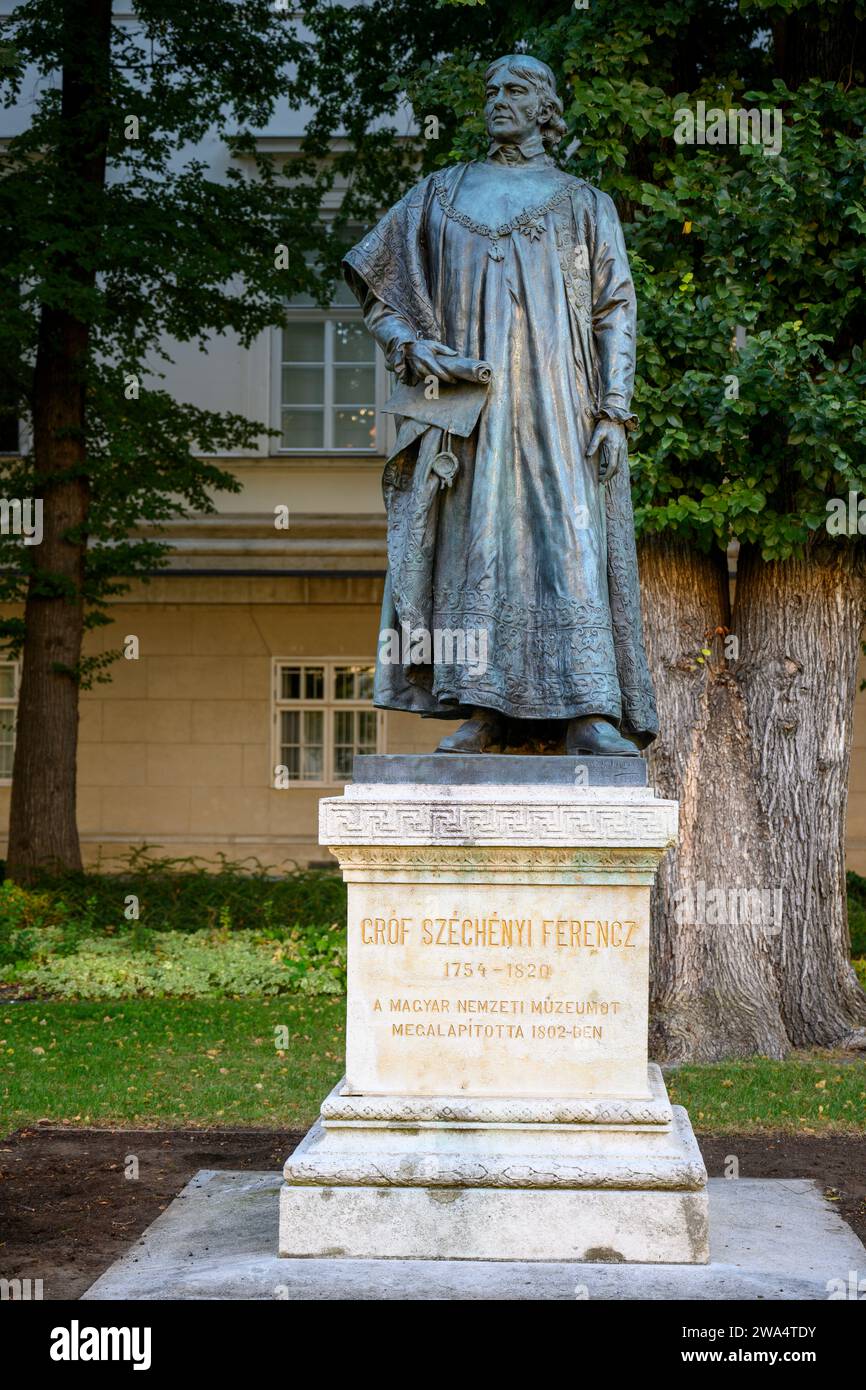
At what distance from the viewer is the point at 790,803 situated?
10352 millimetres

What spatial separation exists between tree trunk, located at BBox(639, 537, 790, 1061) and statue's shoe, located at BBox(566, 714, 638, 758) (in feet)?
15.4

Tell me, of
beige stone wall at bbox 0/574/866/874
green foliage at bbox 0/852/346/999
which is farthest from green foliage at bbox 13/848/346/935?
beige stone wall at bbox 0/574/866/874

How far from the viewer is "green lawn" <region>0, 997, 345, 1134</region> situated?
27.8 ft

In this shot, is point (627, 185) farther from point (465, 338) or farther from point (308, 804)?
point (308, 804)

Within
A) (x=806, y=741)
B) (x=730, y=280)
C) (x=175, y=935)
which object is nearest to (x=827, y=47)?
(x=730, y=280)

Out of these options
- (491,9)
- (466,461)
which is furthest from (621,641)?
(491,9)

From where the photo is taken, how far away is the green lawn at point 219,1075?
8398 mm

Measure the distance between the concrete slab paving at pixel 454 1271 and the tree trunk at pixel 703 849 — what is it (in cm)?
386

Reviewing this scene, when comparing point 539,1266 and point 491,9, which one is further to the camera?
point 491,9

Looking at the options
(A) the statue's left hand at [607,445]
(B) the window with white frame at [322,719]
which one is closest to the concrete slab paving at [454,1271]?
(A) the statue's left hand at [607,445]

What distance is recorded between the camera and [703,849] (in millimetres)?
10000

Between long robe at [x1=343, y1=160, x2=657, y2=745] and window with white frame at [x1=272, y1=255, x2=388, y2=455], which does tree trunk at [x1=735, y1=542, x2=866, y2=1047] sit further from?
window with white frame at [x1=272, y1=255, x2=388, y2=455]

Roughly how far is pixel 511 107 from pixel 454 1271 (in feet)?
13.3

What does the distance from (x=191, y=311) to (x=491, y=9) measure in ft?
16.1
